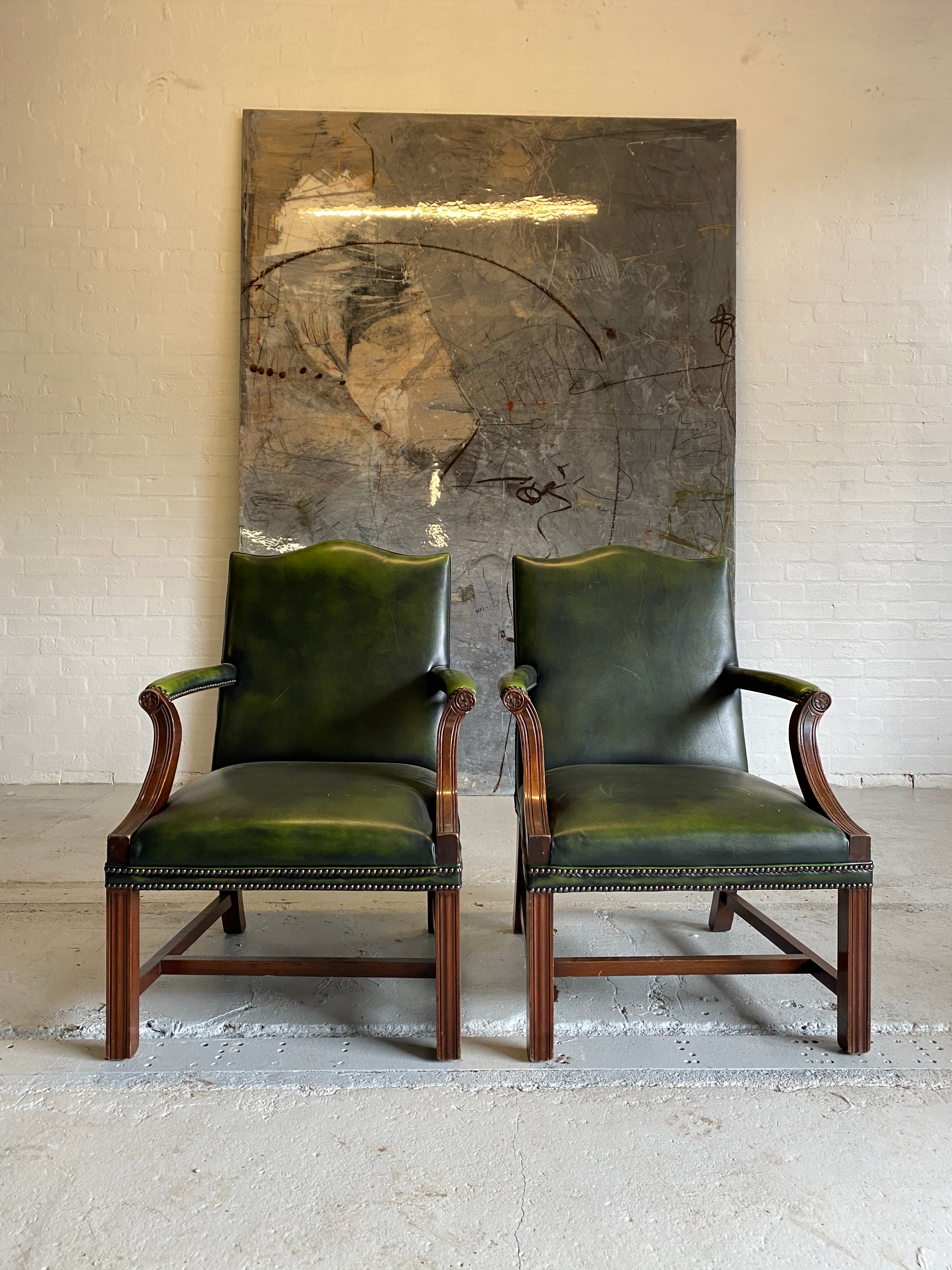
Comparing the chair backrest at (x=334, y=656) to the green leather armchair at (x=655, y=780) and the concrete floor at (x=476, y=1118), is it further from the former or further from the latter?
the concrete floor at (x=476, y=1118)

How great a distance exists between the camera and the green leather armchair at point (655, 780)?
1581 millimetres

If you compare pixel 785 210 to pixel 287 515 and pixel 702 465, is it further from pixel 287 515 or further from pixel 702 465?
pixel 287 515

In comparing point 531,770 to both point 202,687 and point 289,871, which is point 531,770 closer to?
point 289,871

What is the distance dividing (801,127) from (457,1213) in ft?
13.6

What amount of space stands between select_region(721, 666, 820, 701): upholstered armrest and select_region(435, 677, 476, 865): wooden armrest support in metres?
0.63

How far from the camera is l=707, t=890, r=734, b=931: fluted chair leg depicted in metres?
2.21

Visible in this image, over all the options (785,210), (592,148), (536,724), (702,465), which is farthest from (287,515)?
(785,210)

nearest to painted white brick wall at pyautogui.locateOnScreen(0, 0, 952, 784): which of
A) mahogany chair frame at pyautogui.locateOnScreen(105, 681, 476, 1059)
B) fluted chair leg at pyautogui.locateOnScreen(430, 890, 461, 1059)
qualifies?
mahogany chair frame at pyautogui.locateOnScreen(105, 681, 476, 1059)

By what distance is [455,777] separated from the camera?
1.70 m

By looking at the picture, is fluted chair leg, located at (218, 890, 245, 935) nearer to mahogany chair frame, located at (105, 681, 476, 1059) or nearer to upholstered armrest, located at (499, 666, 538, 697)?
mahogany chair frame, located at (105, 681, 476, 1059)

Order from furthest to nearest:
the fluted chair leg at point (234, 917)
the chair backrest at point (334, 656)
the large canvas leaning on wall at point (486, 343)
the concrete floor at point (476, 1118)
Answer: the large canvas leaning on wall at point (486, 343) < the fluted chair leg at point (234, 917) < the chair backrest at point (334, 656) < the concrete floor at point (476, 1118)

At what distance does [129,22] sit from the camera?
12.1 ft

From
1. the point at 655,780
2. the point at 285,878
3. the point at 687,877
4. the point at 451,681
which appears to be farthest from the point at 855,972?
the point at 285,878

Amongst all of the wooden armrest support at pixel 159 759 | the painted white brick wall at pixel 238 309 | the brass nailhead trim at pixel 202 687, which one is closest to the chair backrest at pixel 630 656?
the brass nailhead trim at pixel 202 687
